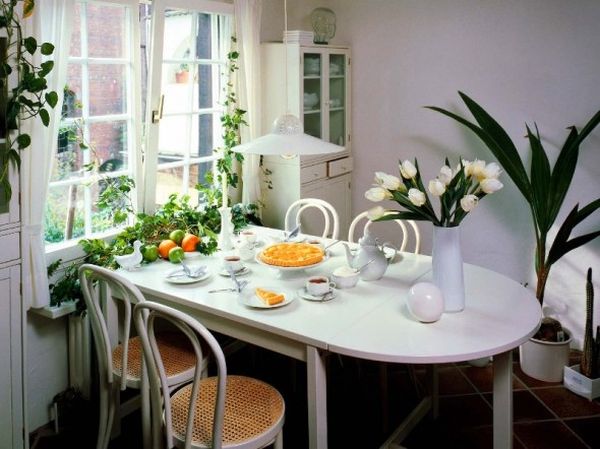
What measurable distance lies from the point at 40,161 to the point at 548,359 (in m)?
2.69

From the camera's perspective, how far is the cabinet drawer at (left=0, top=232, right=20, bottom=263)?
7.84ft

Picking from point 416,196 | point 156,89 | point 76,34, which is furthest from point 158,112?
point 416,196

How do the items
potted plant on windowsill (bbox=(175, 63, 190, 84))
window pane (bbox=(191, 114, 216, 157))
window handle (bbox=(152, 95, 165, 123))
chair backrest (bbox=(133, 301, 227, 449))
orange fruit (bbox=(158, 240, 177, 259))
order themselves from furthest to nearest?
window pane (bbox=(191, 114, 216, 157)) < potted plant on windowsill (bbox=(175, 63, 190, 84)) < window handle (bbox=(152, 95, 165, 123)) < orange fruit (bbox=(158, 240, 177, 259)) < chair backrest (bbox=(133, 301, 227, 449))

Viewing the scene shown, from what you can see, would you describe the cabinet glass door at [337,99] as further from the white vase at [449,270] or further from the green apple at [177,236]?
the white vase at [449,270]

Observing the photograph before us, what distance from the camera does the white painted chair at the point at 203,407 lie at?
6.38 ft

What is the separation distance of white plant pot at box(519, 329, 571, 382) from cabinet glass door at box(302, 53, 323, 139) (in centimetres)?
189

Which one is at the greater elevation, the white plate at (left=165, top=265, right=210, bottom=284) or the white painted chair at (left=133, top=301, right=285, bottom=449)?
the white plate at (left=165, top=265, right=210, bottom=284)

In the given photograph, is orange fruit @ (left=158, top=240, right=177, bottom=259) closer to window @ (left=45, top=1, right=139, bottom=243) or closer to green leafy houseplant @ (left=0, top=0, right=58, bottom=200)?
window @ (left=45, top=1, right=139, bottom=243)

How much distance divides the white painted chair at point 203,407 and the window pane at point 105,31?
56.2 inches

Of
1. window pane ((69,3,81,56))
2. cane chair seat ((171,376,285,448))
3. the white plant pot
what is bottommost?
the white plant pot

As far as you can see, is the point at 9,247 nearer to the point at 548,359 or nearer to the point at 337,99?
the point at 337,99

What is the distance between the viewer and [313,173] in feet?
13.4

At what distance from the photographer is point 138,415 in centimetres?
306

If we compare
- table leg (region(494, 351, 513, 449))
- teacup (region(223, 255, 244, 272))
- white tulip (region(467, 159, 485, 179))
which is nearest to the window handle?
teacup (region(223, 255, 244, 272))
